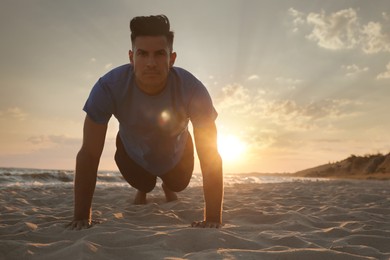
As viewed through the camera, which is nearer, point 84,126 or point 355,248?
point 355,248

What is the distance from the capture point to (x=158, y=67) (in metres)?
2.86

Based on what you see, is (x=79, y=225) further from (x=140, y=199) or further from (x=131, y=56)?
(x=140, y=199)

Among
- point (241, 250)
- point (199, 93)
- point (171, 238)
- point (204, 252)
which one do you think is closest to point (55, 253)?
point (171, 238)

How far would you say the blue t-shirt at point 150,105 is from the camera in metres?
2.90

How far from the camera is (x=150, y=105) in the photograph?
122 inches

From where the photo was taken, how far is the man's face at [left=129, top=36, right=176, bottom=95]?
9.36 feet

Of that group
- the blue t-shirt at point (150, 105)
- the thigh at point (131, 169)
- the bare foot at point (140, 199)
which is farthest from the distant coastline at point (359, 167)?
the blue t-shirt at point (150, 105)

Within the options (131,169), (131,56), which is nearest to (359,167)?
(131,169)

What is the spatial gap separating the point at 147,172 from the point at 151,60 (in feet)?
6.06

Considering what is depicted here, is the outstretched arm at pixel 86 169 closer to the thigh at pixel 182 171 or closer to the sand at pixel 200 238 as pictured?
the sand at pixel 200 238

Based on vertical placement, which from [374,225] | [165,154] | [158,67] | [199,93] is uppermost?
[158,67]

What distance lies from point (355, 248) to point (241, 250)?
2.44ft

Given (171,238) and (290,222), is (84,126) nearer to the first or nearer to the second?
(171,238)

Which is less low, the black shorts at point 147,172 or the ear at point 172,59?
the ear at point 172,59
